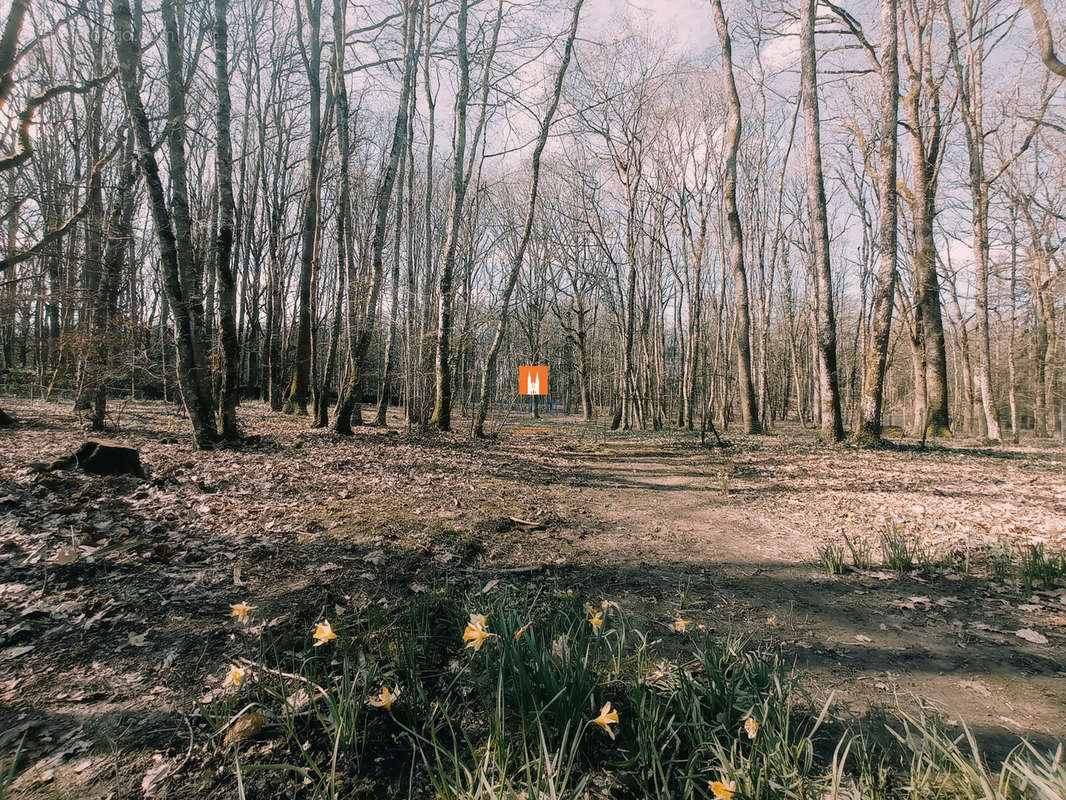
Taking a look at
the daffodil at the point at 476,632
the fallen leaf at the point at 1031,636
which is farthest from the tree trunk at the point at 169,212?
the fallen leaf at the point at 1031,636

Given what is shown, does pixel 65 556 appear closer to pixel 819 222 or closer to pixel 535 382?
pixel 819 222

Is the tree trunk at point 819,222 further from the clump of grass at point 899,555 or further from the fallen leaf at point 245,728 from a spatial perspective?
the fallen leaf at point 245,728

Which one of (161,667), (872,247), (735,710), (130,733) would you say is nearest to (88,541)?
(161,667)

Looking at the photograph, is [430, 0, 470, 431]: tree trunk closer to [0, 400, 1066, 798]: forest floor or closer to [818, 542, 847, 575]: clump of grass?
[0, 400, 1066, 798]: forest floor

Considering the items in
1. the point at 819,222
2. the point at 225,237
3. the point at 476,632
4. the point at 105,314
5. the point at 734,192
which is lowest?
the point at 476,632

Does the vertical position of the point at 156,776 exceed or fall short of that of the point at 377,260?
it falls short

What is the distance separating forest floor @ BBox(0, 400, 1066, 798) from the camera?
6.45ft

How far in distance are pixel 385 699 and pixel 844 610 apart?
3.04 metres

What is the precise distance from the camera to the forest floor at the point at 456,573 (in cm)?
197

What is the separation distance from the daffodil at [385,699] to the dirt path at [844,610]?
1.71 m

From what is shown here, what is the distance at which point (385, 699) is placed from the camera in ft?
5.49

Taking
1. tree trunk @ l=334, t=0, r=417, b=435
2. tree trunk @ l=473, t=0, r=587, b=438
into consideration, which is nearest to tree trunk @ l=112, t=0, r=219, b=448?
tree trunk @ l=334, t=0, r=417, b=435

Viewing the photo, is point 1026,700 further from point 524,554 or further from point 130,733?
point 130,733

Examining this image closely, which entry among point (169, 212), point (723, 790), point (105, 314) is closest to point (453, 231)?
point (169, 212)
